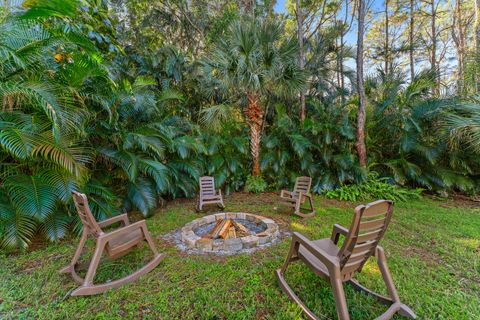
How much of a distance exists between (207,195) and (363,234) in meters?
3.60

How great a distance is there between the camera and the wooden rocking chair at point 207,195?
15.2 feet

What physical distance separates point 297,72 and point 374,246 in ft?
15.4

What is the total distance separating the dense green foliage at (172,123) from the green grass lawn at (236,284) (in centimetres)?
90

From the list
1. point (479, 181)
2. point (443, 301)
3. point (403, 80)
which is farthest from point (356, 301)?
point (403, 80)

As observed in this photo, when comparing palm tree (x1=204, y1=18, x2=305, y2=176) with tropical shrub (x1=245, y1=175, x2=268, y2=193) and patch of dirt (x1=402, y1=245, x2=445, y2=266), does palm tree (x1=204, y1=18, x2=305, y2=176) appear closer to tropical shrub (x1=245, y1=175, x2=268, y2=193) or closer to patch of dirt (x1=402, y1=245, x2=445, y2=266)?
tropical shrub (x1=245, y1=175, x2=268, y2=193)

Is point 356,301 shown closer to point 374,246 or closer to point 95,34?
point 374,246

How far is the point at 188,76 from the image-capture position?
7488 millimetres

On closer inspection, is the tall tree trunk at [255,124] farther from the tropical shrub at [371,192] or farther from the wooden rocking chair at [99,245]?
the wooden rocking chair at [99,245]

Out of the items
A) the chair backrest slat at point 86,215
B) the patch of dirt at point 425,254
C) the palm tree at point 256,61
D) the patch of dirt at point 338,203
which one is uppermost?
the palm tree at point 256,61

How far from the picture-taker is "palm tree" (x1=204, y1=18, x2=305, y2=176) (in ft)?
16.9

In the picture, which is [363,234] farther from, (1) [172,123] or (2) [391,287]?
(1) [172,123]

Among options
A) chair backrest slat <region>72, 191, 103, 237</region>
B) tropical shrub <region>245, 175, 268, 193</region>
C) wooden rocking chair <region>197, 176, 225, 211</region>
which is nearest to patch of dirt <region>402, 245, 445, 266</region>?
wooden rocking chair <region>197, 176, 225, 211</region>

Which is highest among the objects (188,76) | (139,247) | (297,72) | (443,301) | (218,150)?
(188,76)

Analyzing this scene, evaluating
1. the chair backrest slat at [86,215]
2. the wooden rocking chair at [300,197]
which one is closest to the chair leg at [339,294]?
the chair backrest slat at [86,215]
